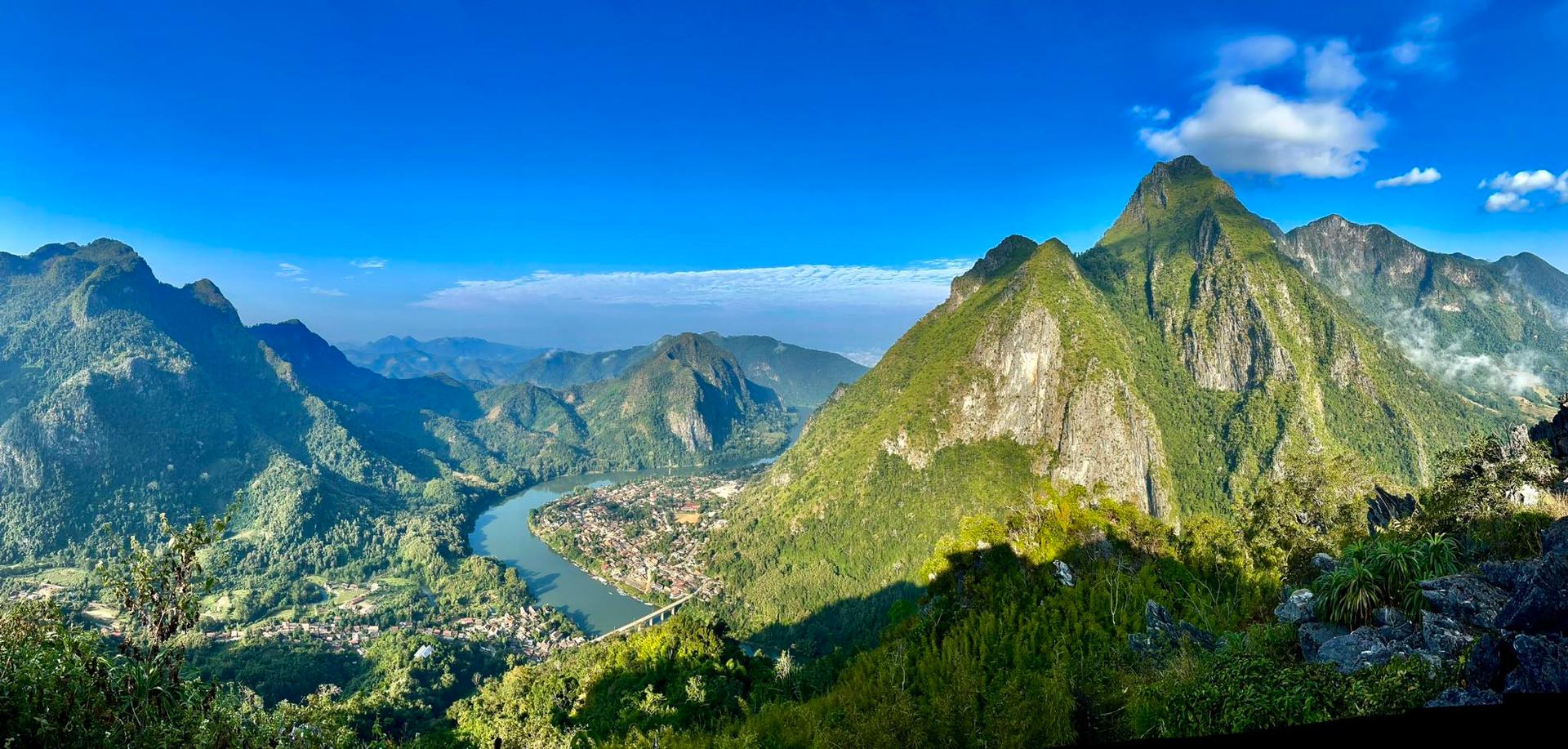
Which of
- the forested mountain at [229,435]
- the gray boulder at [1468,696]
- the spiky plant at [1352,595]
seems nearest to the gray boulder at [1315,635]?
the spiky plant at [1352,595]

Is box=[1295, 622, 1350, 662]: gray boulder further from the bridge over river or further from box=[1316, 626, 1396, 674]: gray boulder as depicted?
the bridge over river

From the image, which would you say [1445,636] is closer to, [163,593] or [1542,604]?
[1542,604]

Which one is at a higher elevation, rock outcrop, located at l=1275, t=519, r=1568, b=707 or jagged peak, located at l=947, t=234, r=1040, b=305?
jagged peak, located at l=947, t=234, r=1040, b=305

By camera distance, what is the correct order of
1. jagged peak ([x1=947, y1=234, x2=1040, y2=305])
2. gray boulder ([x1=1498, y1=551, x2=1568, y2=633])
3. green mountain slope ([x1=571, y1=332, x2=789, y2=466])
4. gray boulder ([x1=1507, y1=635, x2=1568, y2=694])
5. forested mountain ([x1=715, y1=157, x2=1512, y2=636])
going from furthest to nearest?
green mountain slope ([x1=571, y1=332, x2=789, y2=466])
jagged peak ([x1=947, y1=234, x2=1040, y2=305])
forested mountain ([x1=715, y1=157, x2=1512, y2=636])
gray boulder ([x1=1498, y1=551, x2=1568, y2=633])
gray boulder ([x1=1507, y1=635, x2=1568, y2=694])

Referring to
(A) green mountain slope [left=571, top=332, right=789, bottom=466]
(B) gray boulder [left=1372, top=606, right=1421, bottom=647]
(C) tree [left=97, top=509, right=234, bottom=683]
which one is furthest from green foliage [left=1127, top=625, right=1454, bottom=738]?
(A) green mountain slope [left=571, top=332, right=789, bottom=466]

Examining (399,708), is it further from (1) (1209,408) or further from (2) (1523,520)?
(1) (1209,408)

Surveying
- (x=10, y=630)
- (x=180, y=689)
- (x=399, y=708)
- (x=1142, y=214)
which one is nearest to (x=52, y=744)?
(x=180, y=689)
